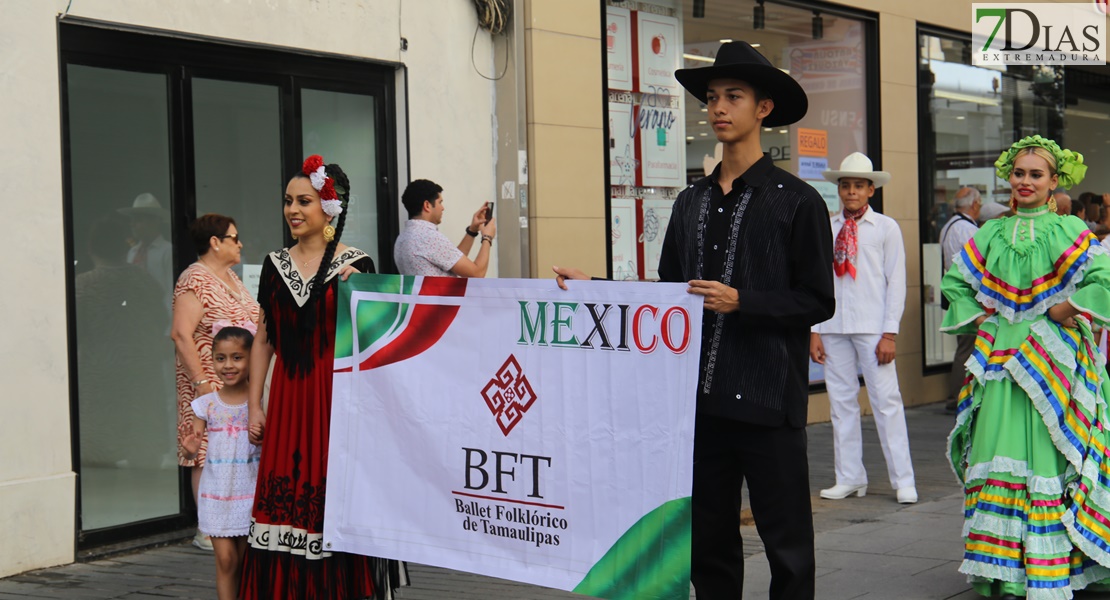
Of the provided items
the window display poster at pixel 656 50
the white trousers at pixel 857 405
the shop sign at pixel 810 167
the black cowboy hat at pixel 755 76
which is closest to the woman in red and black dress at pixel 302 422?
Result: the black cowboy hat at pixel 755 76

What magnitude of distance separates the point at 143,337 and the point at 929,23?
9.39 meters

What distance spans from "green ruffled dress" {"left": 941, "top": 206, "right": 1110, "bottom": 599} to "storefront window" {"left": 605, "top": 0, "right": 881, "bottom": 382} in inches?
184

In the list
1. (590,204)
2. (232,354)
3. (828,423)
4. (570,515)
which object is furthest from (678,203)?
(828,423)

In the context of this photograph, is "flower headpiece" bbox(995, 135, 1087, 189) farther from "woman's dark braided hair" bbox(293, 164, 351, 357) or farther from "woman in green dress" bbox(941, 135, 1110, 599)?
"woman's dark braided hair" bbox(293, 164, 351, 357)

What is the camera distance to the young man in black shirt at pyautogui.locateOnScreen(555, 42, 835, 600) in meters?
4.33

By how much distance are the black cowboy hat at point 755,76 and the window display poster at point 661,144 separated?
6.41 m

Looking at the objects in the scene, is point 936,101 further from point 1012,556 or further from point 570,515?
point 570,515

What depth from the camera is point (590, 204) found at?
10195 mm

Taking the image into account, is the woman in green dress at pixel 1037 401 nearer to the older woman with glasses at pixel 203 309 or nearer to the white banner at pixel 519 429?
the white banner at pixel 519 429

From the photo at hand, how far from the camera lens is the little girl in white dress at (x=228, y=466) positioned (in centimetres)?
533

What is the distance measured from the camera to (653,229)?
36.5 feet

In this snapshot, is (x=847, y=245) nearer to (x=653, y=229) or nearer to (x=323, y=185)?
(x=653, y=229)

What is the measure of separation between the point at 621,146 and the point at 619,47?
803 millimetres

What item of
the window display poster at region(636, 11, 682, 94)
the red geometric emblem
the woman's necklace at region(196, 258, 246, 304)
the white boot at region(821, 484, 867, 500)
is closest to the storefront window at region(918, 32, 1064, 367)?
the window display poster at region(636, 11, 682, 94)
